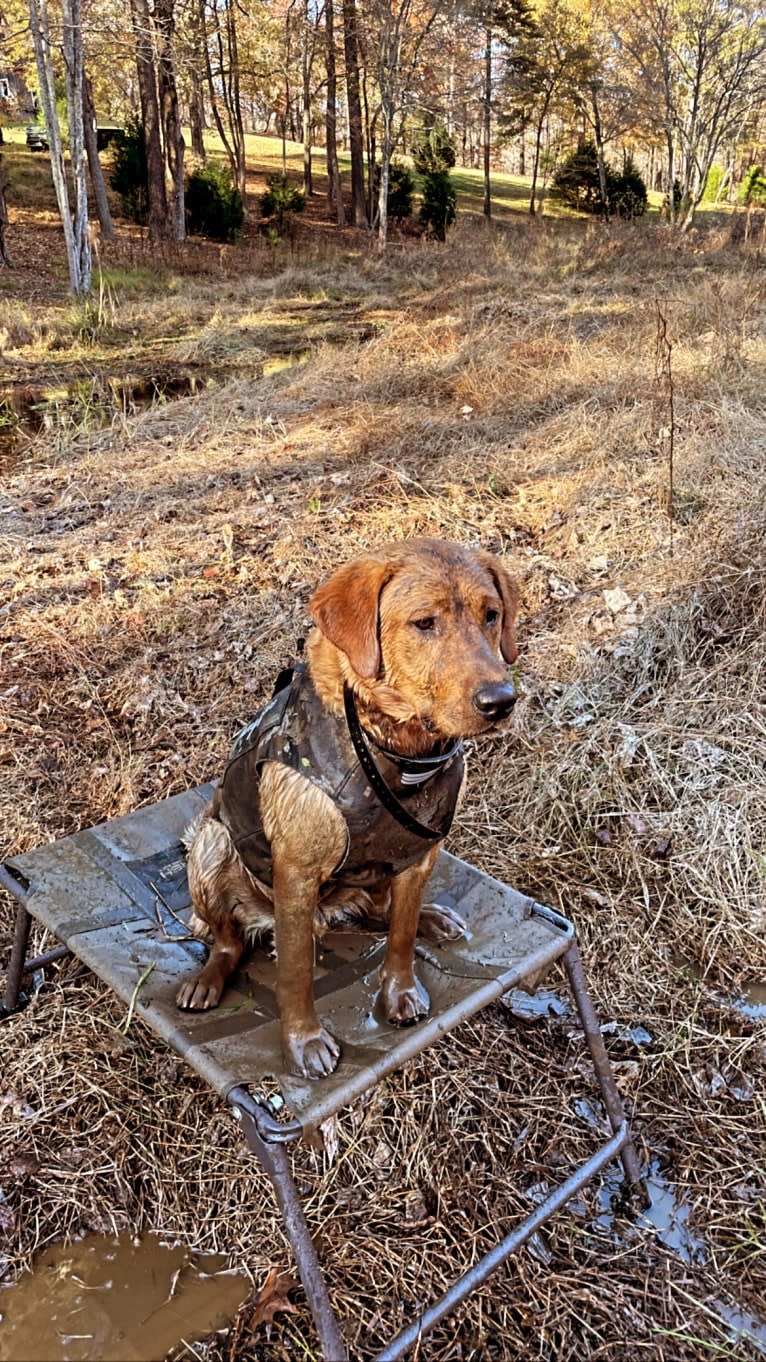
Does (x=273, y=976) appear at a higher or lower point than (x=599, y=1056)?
higher

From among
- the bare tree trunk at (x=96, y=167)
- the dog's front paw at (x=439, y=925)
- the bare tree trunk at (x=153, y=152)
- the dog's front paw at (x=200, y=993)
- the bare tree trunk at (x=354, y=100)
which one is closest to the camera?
the dog's front paw at (x=200, y=993)

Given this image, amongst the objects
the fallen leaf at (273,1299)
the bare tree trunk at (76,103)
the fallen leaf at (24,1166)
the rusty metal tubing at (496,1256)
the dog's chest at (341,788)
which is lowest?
the fallen leaf at (273,1299)

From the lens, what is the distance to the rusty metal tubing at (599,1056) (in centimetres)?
241

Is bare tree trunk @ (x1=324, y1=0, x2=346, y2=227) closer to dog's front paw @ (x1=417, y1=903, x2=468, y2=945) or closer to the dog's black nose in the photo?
dog's front paw @ (x1=417, y1=903, x2=468, y2=945)

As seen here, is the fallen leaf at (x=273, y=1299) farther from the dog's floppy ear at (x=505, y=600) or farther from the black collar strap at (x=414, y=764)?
the dog's floppy ear at (x=505, y=600)

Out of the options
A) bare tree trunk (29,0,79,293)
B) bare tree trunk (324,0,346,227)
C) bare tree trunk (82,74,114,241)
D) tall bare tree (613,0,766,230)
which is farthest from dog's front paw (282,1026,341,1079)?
bare tree trunk (324,0,346,227)

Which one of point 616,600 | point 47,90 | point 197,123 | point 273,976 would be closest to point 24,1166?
point 273,976

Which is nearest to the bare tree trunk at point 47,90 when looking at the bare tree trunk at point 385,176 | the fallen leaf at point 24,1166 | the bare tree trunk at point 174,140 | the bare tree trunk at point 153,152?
the bare tree trunk at point 153,152

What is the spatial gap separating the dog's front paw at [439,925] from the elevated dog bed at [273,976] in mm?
29

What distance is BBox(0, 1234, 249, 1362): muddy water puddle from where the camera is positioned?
83.2 inches

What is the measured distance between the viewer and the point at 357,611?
1835 mm

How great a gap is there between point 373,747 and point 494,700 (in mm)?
342

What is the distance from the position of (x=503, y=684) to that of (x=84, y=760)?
9.62 ft

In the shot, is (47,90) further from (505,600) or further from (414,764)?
(414,764)
